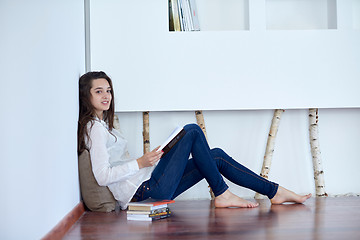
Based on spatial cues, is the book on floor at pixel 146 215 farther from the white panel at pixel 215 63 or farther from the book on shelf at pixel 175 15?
the book on shelf at pixel 175 15

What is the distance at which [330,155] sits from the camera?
11.1 ft

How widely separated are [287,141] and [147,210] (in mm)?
1465

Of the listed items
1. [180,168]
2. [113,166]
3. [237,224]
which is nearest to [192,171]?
[180,168]

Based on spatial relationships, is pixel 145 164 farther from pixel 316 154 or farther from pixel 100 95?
pixel 316 154

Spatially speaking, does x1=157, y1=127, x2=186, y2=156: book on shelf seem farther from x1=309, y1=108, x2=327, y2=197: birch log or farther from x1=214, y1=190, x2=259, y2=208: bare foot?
x1=309, y1=108, x2=327, y2=197: birch log

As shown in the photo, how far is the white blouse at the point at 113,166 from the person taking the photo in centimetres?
240

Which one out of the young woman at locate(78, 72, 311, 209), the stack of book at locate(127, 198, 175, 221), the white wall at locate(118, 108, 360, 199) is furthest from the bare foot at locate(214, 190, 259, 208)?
the white wall at locate(118, 108, 360, 199)

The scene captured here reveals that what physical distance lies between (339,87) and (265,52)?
583 millimetres

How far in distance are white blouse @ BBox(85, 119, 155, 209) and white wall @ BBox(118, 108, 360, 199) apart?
73 centimetres

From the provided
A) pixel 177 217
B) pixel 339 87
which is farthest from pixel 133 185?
pixel 339 87

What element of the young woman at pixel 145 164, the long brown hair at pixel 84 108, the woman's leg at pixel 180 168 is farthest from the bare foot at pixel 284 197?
the long brown hair at pixel 84 108

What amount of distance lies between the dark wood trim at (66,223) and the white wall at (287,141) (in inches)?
37.7

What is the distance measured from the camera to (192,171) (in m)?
2.73

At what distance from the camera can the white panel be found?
10.1ft
